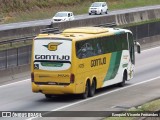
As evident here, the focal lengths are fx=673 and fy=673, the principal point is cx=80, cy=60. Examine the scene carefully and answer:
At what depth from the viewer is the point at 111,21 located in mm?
58781

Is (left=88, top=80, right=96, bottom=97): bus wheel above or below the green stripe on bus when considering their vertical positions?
below

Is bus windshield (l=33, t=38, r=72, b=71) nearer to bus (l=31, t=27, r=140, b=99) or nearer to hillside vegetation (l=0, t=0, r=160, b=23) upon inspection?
bus (l=31, t=27, r=140, b=99)

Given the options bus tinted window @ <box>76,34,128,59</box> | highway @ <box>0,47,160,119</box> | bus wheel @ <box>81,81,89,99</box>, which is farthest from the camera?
bus wheel @ <box>81,81,89,99</box>

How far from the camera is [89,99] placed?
87.4ft

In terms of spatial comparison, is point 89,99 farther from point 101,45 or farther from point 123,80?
point 123,80

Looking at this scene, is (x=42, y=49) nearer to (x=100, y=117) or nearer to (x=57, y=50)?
(x=57, y=50)

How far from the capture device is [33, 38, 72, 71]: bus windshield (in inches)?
1012

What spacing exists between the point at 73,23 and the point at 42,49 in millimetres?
27395

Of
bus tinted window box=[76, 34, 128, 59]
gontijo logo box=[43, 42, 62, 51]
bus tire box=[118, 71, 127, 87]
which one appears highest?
gontijo logo box=[43, 42, 62, 51]

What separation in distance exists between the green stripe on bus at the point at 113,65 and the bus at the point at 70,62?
0.37m

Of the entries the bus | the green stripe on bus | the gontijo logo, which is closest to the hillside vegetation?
the green stripe on bus

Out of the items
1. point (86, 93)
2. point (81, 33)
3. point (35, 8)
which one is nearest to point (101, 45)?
point (81, 33)

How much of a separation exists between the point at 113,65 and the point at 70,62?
15.0ft

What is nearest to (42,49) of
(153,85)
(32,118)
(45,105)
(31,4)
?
(45,105)
